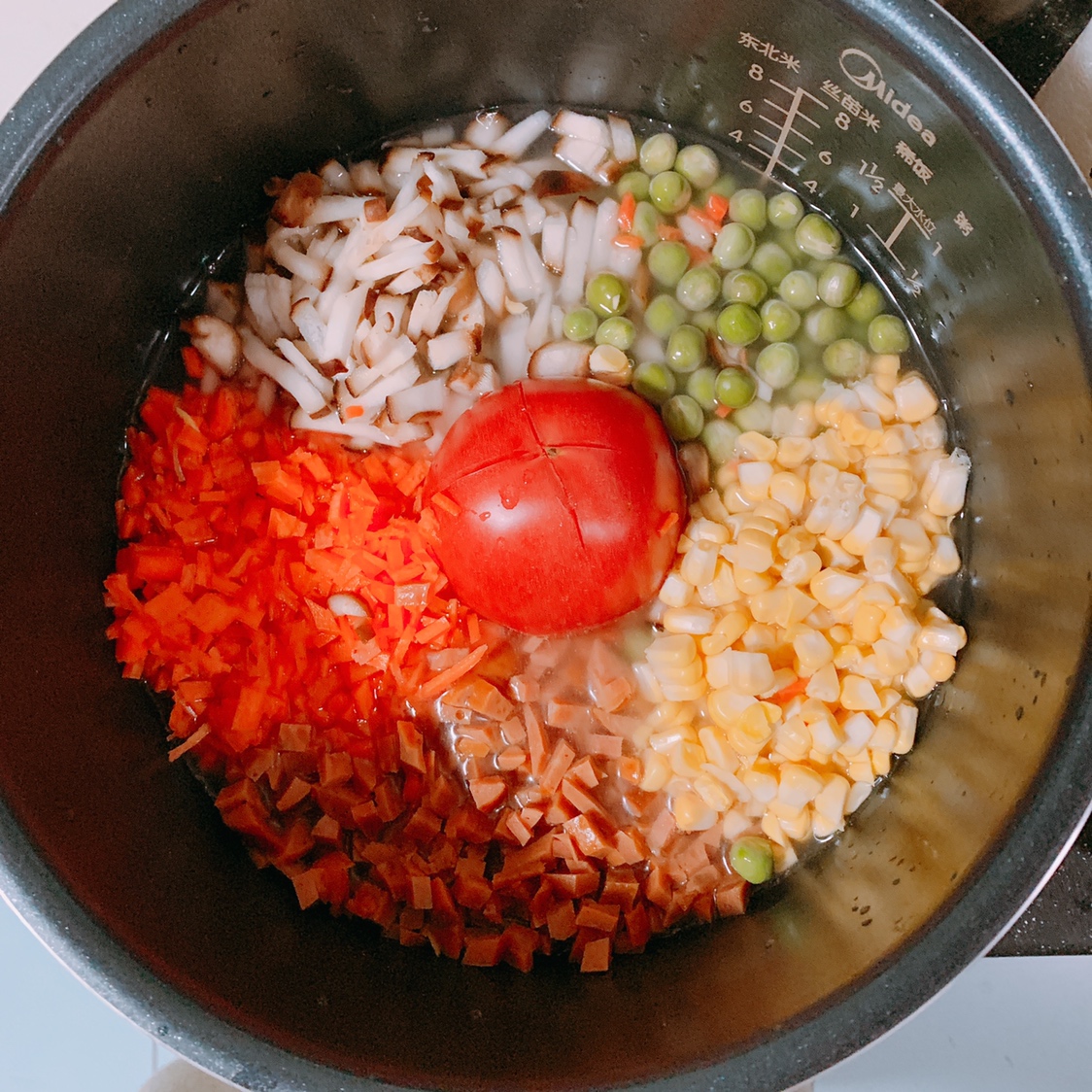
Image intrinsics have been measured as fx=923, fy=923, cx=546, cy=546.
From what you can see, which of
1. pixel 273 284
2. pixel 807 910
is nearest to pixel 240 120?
pixel 273 284

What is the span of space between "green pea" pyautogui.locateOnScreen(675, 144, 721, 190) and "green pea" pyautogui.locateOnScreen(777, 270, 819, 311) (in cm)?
20

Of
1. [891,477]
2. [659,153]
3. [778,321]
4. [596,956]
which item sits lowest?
[596,956]

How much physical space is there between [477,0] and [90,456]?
83 cm

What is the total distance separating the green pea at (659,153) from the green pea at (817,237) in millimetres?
233

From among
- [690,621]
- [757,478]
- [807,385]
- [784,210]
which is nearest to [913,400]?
[807,385]

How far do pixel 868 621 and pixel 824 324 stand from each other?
470mm

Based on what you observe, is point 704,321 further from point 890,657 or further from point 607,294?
point 890,657

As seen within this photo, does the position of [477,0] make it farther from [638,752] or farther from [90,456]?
[638,752]

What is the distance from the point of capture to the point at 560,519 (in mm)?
1263

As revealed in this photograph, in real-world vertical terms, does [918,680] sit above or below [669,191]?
below

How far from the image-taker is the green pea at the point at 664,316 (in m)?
1.46

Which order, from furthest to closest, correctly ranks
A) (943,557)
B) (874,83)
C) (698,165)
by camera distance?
(698,165) → (943,557) → (874,83)

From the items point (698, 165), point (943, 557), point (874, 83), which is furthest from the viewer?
point (698, 165)

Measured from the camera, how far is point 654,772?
4.39 feet
